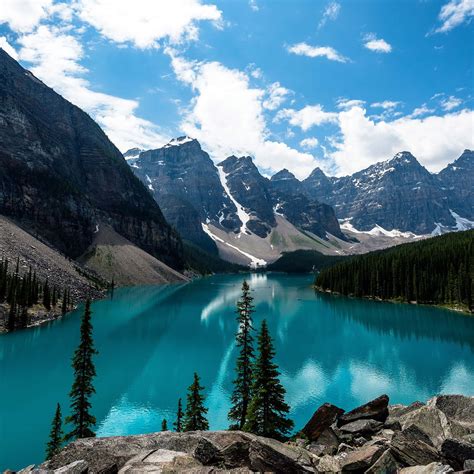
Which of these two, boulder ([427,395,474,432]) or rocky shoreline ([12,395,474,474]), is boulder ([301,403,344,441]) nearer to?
rocky shoreline ([12,395,474,474])

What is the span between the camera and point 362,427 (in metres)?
17.7

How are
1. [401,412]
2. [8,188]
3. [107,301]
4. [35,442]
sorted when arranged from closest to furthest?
[401,412] → [35,442] → [107,301] → [8,188]

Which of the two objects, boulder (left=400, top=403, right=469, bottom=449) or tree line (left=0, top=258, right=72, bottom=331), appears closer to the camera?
boulder (left=400, top=403, right=469, bottom=449)

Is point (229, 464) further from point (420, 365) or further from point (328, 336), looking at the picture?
point (328, 336)

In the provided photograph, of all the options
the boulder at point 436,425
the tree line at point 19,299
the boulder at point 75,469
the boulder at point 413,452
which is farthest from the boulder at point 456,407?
the tree line at point 19,299

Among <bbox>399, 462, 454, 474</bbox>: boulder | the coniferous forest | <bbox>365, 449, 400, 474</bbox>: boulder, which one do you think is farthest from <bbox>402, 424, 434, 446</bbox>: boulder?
the coniferous forest

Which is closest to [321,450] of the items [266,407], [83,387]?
[266,407]

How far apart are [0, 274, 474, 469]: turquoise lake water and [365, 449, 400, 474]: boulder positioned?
2598 centimetres

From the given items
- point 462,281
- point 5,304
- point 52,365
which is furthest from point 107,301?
point 462,281

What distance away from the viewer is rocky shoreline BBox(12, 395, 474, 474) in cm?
1245

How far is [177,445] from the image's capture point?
16562 millimetres

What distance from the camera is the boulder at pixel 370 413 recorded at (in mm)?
18891

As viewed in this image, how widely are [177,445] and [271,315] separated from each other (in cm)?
8968

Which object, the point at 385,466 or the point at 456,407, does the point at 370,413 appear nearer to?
the point at 456,407
